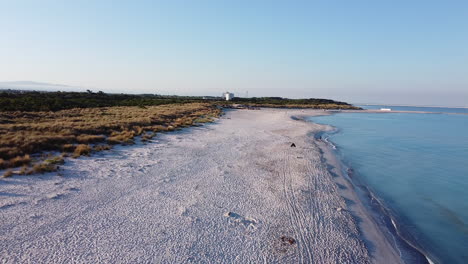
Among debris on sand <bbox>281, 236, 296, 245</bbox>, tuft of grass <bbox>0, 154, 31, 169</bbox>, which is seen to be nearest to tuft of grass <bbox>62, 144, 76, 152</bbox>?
tuft of grass <bbox>0, 154, 31, 169</bbox>

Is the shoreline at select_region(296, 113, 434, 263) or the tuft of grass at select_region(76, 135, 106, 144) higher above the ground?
the tuft of grass at select_region(76, 135, 106, 144)

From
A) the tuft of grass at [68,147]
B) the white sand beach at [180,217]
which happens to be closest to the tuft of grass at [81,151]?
the tuft of grass at [68,147]

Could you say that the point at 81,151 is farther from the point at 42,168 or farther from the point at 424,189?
the point at 424,189

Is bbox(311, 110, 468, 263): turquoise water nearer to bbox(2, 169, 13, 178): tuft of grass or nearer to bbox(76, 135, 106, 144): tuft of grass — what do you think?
bbox(2, 169, 13, 178): tuft of grass

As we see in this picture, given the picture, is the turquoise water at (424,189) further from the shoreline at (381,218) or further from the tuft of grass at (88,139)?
the tuft of grass at (88,139)

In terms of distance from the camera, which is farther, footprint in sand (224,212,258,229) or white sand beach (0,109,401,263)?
footprint in sand (224,212,258,229)

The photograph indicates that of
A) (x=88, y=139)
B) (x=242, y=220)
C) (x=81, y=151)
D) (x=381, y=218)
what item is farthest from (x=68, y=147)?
(x=381, y=218)

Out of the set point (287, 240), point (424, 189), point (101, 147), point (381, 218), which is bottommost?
point (424, 189)

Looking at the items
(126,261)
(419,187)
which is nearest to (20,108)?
(126,261)
